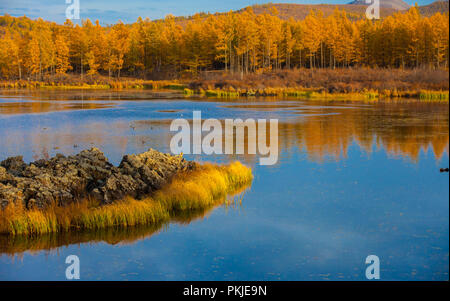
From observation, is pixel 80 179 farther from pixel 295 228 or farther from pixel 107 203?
pixel 295 228

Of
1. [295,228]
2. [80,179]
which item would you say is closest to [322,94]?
[80,179]

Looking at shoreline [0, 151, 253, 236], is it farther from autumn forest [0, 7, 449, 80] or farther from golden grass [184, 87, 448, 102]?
autumn forest [0, 7, 449, 80]

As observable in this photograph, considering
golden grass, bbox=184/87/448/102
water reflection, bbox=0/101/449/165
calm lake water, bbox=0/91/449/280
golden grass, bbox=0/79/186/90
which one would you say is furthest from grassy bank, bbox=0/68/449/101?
calm lake water, bbox=0/91/449/280

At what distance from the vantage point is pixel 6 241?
9.54 m

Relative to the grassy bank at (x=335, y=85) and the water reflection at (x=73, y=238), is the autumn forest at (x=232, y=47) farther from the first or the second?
the water reflection at (x=73, y=238)

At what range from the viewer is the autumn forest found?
2881 inches

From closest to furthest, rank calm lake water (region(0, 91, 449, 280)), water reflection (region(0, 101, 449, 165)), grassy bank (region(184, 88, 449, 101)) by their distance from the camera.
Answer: calm lake water (region(0, 91, 449, 280))
water reflection (region(0, 101, 449, 165))
grassy bank (region(184, 88, 449, 101))

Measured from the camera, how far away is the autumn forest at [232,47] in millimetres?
73188

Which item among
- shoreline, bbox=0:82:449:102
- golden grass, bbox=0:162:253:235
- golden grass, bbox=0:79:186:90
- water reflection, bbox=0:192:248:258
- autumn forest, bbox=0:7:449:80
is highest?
autumn forest, bbox=0:7:449:80

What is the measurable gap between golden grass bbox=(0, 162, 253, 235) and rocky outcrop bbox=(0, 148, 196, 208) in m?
0.26

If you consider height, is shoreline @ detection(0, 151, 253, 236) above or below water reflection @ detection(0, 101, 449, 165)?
below

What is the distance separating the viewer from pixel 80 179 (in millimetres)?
11406

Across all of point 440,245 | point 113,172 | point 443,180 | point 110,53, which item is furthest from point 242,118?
point 110,53

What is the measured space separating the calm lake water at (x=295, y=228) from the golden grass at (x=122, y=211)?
11.0 inches
